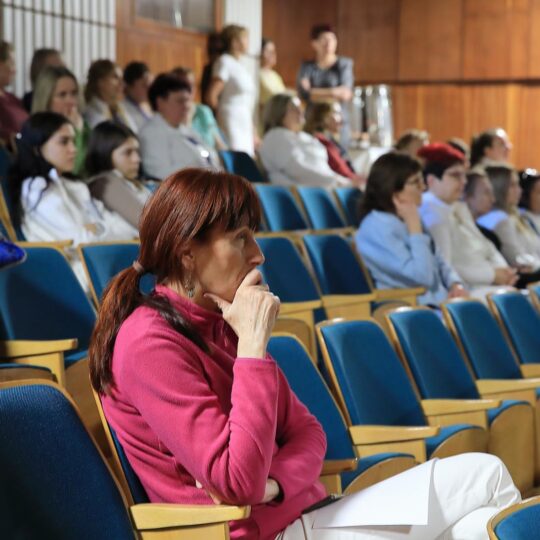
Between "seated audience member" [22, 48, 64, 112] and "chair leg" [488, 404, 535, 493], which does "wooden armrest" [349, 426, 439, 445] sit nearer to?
"chair leg" [488, 404, 535, 493]

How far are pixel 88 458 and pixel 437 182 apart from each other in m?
3.52

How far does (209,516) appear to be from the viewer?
1.51 m

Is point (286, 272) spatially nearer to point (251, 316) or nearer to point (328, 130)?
point (251, 316)

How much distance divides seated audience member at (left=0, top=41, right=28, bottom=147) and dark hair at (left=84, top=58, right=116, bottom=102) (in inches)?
17.4

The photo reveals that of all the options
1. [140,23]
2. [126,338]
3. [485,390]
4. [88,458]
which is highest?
Result: [140,23]

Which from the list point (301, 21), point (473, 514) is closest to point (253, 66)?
point (301, 21)

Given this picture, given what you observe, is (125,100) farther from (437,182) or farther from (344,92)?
(344,92)

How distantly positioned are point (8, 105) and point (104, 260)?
6.80 ft

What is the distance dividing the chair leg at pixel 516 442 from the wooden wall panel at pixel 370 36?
7.08 meters

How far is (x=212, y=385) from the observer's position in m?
1.62

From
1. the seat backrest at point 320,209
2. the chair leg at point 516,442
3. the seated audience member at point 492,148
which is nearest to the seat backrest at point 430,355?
the chair leg at point 516,442

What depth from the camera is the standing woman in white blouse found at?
6676 millimetres

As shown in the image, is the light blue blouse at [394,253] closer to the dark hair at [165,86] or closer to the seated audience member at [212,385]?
the dark hair at [165,86]

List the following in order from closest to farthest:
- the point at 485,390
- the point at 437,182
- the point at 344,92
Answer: the point at 485,390, the point at 437,182, the point at 344,92
